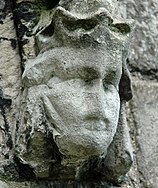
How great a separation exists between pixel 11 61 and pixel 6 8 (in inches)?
4.6

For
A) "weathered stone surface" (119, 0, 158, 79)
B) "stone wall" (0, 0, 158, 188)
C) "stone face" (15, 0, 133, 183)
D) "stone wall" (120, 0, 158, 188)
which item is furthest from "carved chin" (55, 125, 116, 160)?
"weathered stone surface" (119, 0, 158, 79)

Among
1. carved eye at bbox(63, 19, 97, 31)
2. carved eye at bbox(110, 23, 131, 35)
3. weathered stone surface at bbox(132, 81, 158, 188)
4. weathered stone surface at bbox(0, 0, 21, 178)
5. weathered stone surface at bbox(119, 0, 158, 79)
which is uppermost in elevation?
carved eye at bbox(63, 19, 97, 31)

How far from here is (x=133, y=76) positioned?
1697 mm

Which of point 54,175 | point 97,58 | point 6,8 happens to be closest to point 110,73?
point 97,58

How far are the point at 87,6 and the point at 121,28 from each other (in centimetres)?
7

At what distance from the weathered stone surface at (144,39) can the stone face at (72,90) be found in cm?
38

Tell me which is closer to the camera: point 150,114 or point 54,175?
point 54,175

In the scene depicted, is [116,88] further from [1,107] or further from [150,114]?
[150,114]

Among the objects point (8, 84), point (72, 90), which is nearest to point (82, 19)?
point (72, 90)

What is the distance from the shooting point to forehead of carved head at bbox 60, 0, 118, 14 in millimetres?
1270

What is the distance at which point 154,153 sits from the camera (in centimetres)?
160

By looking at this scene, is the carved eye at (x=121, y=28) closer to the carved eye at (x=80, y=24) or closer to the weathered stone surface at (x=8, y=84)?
the carved eye at (x=80, y=24)

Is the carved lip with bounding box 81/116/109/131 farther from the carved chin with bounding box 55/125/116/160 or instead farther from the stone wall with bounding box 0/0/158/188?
the stone wall with bounding box 0/0/158/188

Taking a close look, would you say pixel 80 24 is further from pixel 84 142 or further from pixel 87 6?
pixel 84 142
